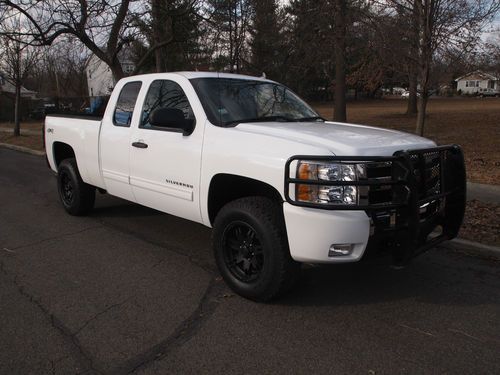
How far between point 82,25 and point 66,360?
11.4 metres

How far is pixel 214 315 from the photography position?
3760mm

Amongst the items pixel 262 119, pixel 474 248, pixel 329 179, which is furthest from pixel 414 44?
pixel 329 179

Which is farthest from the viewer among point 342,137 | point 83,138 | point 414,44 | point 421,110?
point 421,110

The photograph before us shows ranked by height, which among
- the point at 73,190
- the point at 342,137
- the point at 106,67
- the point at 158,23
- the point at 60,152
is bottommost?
the point at 73,190

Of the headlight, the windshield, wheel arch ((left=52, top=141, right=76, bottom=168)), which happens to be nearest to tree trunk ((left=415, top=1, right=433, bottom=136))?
the windshield

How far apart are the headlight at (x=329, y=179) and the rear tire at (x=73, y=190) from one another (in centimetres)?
407

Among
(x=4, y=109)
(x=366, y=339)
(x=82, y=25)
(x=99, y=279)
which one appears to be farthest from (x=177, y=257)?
(x=4, y=109)

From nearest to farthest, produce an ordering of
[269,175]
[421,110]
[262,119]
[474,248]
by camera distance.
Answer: [269,175] → [262,119] → [474,248] → [421,110]

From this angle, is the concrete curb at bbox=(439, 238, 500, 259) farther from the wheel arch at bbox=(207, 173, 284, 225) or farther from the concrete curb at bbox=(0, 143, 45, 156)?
the concrete curb at bbox=(0, 143, 45, 156)

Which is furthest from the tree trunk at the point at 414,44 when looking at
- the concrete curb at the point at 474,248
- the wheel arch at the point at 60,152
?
the wheel arch at the point at 60,152

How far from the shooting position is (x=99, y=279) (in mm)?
4484

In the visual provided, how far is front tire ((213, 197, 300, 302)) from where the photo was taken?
12.1ft

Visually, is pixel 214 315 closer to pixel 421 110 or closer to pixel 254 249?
pixel 254 249

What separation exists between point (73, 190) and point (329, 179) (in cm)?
442
